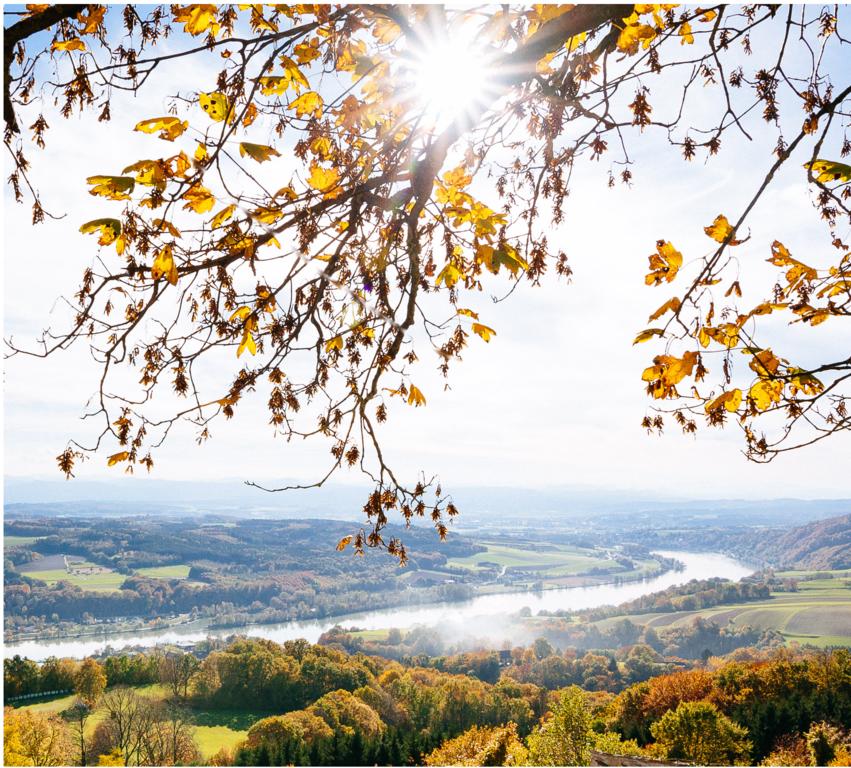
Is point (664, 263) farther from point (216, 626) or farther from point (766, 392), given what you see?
point (216, 626)

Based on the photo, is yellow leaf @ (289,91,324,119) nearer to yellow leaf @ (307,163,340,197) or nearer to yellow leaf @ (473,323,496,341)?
yellow leaf @ (307,163,340,197)

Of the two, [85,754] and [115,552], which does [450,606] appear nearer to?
[115,552]

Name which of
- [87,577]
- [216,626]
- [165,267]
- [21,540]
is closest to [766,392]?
[165,267]

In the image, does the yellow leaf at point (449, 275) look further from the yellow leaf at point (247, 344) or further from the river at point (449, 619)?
the river at point (449, 619)

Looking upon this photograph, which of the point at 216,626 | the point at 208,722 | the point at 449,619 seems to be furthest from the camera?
the point at 449,619

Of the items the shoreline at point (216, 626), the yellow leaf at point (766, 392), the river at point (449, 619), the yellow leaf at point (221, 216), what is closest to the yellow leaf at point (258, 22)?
the yellow leaf at point (221, 216)

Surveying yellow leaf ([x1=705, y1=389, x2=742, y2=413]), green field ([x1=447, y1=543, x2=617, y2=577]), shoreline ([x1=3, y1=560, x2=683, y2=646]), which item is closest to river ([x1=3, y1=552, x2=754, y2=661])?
shoreline ([x1=3, y1=560, x2=683, y2=646])
